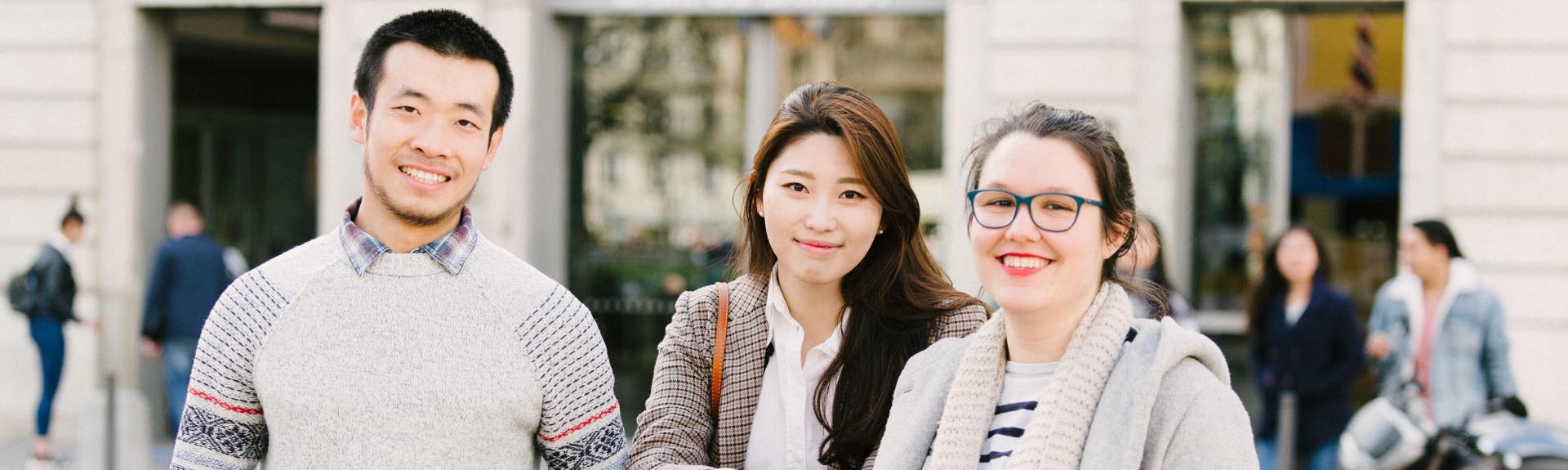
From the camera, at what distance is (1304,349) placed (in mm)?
6574

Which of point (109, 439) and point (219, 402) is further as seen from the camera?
point (109, 439)

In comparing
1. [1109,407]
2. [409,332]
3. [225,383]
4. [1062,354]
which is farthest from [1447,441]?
[225,383]

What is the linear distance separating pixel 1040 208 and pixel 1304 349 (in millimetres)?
5035

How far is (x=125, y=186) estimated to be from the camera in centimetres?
934

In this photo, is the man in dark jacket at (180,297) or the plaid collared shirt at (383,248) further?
the man in dark jacket at (180,297)

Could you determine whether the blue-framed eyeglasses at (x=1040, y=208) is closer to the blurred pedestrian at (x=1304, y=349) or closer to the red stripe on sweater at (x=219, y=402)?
the red stripe on sweater at (x=219, y=402)

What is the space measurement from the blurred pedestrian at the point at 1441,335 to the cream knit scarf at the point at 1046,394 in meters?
4.86

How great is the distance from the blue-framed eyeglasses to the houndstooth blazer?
621 millimetres

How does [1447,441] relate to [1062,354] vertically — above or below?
below

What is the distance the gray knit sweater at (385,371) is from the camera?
2242 millimetres

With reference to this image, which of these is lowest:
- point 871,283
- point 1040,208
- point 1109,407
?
point 1109,407

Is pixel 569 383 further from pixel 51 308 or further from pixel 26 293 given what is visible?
pixel 26 293

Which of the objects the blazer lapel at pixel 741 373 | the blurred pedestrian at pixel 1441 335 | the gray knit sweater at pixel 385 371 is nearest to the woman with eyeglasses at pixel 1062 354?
the blazer lapel at pixel 741 373

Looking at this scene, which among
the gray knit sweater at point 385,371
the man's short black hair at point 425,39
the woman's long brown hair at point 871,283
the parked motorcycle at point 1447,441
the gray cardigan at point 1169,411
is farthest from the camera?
the parked motorcycle at point 1447,441
